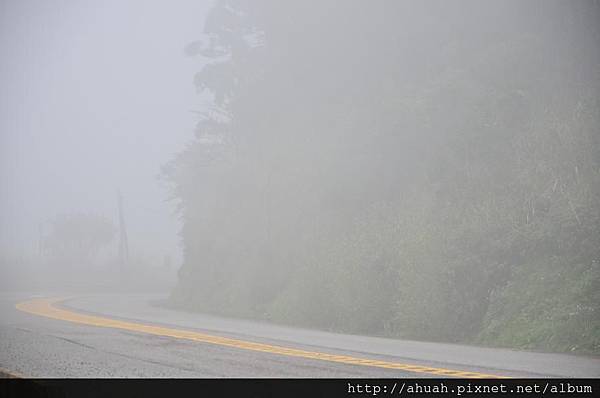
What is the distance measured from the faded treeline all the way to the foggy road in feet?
12.3

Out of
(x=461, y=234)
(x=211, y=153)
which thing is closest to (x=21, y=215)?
(x=211, y=153)

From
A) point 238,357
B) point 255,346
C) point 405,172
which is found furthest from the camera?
point 405,172

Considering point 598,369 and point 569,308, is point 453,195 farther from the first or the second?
point 598,369

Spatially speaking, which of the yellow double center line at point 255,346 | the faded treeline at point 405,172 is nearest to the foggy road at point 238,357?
the yellow double center line at point 255,346

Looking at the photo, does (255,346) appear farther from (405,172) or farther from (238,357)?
(405,172)

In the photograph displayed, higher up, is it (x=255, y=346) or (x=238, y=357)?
(x=238, y=357)

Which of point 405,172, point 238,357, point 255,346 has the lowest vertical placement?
point 255,346

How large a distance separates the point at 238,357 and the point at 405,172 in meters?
15.5

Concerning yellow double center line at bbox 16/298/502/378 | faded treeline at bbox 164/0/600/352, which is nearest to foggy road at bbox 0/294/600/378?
yellow double center line at bbox 16/298/502/378

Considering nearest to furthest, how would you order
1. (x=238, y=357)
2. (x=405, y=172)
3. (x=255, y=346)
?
(x=238, y=357)
(x=255, y=346)
(x=405, y=172)

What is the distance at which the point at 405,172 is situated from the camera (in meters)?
24.4

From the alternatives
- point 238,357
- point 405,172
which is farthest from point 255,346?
point 405,172

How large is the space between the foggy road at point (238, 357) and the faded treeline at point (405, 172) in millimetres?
3738

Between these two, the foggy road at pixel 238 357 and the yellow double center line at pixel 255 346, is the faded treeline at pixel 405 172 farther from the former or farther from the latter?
the yellow double center line at pixel 255 346
